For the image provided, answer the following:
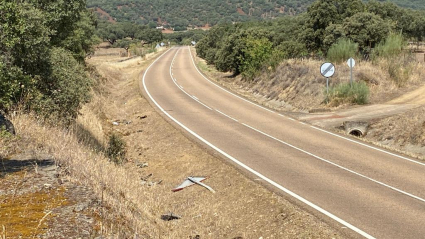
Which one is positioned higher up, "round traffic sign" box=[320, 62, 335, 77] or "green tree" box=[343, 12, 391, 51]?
"green tree" box=[343, 12, 391, 51]

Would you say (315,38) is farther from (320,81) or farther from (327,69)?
(327,69)

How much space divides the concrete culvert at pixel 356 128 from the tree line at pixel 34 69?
35.3 ft

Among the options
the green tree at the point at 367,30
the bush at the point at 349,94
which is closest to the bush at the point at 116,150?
the bush at the point at 349,94

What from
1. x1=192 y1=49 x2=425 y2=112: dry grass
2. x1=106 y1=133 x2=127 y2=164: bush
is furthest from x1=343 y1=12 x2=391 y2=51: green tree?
x1=106 y1=133 x2=127 y2=164: bush

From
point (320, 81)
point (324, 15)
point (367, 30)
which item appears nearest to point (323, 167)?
point (320, 81)

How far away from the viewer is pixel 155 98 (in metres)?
32.5

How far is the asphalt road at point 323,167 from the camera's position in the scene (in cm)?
1025

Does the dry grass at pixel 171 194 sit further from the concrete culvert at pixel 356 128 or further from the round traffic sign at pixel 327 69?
the round traffic sign at pixel 327 69

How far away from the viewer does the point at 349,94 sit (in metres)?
24.9

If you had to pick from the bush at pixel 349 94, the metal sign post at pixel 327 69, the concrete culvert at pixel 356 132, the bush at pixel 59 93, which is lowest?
the concrete culvert at pixel 356 132

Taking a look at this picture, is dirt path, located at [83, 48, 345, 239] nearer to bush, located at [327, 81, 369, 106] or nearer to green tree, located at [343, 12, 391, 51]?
bush, located at [327, 81, 369, 106]

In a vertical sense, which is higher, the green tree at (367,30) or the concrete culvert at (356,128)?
the green tree at (367,30)

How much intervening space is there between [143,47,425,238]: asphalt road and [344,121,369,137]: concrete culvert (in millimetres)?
912

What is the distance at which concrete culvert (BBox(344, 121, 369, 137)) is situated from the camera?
20034 millimetres
